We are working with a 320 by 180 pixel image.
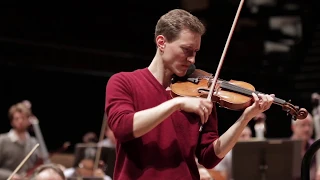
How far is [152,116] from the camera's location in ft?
6.97

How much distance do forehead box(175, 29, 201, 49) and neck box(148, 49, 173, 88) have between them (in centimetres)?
14

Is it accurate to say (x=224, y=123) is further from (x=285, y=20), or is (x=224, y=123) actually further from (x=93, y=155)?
(x=93, y=155)

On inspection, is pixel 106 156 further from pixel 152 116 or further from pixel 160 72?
pixel 152 116

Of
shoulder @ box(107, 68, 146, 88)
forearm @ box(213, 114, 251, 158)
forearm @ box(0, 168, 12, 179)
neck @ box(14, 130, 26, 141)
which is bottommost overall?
forearm @ box(0, 168, 12, 179)

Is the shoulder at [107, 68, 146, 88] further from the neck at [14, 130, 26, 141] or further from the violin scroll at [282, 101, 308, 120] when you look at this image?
the neck at [14, 130, 26, 141]

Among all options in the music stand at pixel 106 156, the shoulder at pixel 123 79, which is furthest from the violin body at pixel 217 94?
the music stand at pixel 106 156

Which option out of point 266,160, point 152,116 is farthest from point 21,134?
point 152,116

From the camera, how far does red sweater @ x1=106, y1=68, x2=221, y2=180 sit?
88.7 inches

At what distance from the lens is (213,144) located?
8.10ft

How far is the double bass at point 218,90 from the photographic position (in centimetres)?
242

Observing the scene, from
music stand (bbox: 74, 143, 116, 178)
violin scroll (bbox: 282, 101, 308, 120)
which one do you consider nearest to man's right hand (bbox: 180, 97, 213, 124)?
violin scroll (bbox: 282, 101, 308, 120)

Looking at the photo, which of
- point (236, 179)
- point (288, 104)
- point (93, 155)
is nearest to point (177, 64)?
point (288, 104)

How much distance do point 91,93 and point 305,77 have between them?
→ 10.9 ft

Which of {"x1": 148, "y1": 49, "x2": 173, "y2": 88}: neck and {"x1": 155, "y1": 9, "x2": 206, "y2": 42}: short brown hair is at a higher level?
{"x1": 155, "y1": 9, "x2": 206, "y2": 42}: short brown hair
